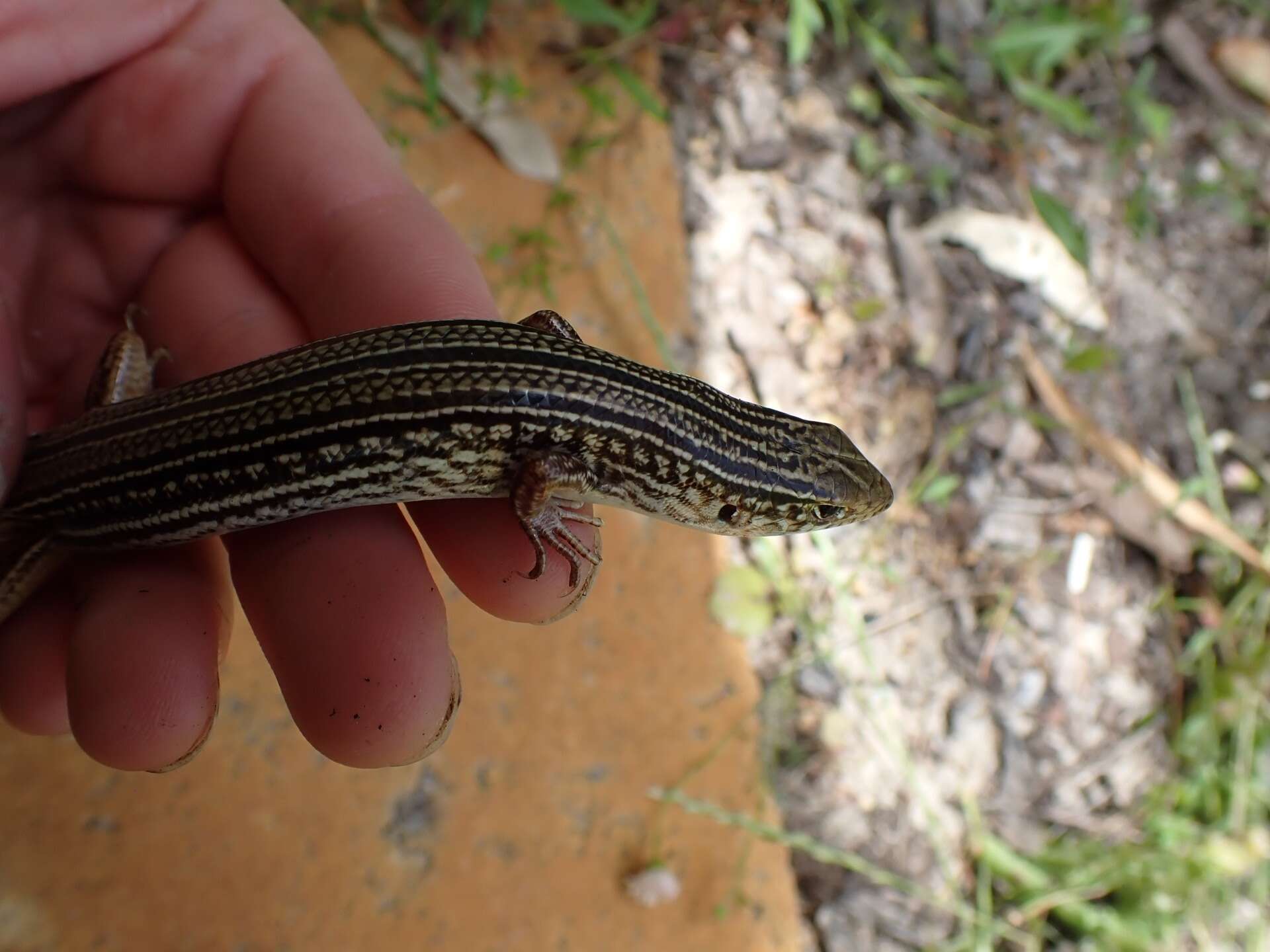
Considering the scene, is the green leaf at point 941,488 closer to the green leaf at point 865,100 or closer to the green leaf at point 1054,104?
the green leaf at point 865,100

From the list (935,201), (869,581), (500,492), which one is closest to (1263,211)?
(935,201)

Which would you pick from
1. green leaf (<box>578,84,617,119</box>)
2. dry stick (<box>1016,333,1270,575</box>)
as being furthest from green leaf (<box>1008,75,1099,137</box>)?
green leaf (<box>578,84,617,119</box>)

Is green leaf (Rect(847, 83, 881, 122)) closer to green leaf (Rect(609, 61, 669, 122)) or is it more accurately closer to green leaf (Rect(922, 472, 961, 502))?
green leaf (Rect(609, 61, 669, 122))

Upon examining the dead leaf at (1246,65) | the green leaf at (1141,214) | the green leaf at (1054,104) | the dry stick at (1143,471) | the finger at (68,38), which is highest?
the finger at (68,38)

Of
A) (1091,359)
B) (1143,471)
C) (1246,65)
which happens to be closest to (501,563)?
(1091,359)

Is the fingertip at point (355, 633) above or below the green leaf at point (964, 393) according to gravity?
above

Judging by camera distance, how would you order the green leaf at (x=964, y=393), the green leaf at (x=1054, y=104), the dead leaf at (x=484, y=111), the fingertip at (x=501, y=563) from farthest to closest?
1. the green leaf at (x=1054, y=104)
2. the green leaf at (x=964, y=393)
3. the dead leaf at (x=484, y=111)
4. the fingertip at (x=501, y=563)

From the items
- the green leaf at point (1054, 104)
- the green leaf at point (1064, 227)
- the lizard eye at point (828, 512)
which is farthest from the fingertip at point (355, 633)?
the green leaf at point (1054, 104)

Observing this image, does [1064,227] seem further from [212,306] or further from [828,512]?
[212,306]
